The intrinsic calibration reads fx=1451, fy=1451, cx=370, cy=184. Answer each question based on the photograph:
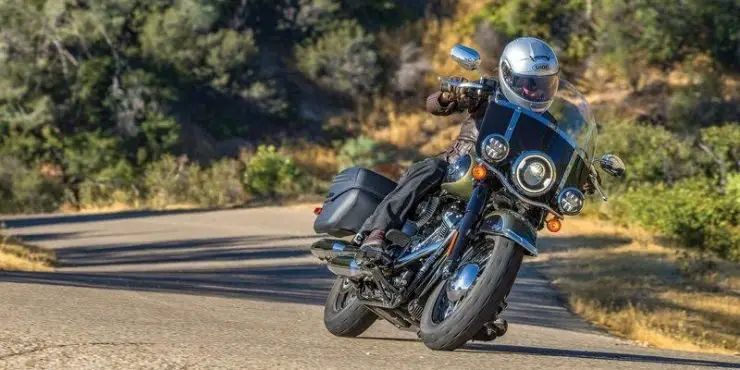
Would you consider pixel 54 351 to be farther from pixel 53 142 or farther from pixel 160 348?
pixel 53 142

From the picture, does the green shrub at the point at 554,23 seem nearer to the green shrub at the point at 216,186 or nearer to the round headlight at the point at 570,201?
the green shrub at the point at 216,186

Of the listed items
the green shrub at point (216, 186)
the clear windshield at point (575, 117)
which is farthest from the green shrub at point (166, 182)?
the clear windshield at point (575, 117)

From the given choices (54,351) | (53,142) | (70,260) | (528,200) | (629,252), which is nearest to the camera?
(54,351)

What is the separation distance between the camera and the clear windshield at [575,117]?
8.12m

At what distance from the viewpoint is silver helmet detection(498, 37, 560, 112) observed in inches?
318

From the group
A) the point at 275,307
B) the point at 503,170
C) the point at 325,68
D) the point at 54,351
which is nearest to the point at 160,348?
the point at 54,351

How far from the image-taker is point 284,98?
4375cm

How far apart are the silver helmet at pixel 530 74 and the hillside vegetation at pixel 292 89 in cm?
2111

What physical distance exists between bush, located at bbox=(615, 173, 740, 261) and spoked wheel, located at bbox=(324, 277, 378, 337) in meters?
16.4

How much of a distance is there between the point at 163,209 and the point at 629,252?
1325 centimetres

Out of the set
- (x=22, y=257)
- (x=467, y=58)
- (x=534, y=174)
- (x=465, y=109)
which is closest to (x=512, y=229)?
(x=534, y=174)

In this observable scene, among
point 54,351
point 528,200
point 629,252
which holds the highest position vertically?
point 629,252

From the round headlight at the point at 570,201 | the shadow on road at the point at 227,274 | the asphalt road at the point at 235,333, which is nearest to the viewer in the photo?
the asphalt road at the point at 235,333

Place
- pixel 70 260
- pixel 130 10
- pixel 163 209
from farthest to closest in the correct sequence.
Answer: pixel 130 10 < pixel 163 209 < pixel 70 260
